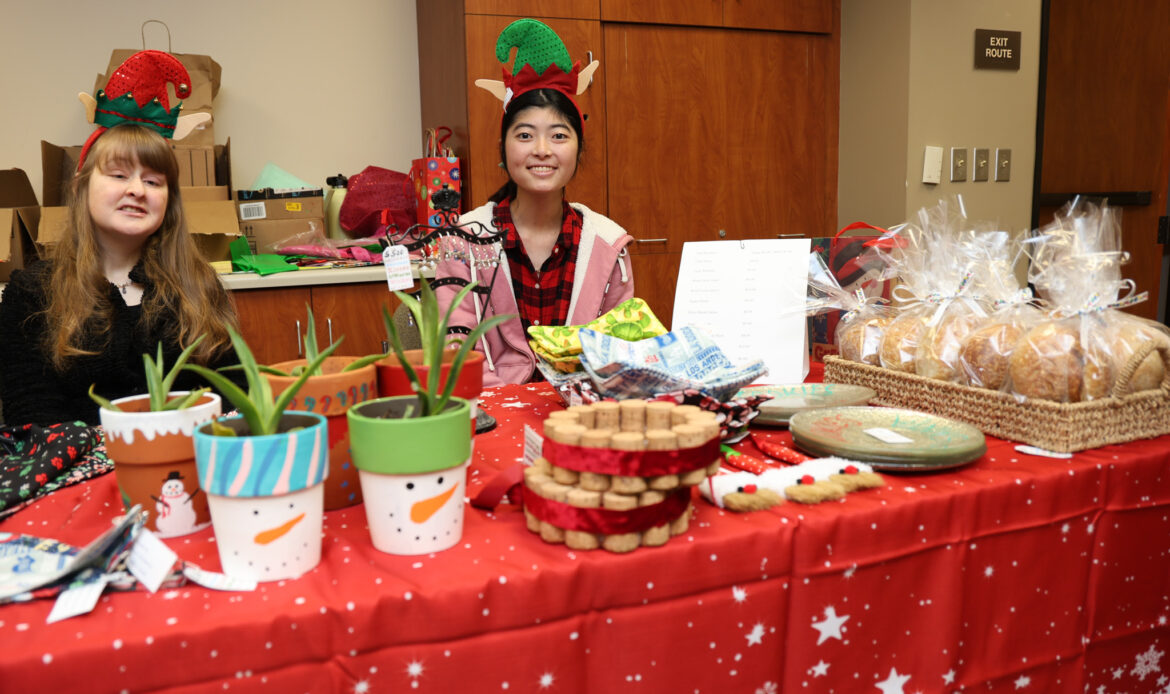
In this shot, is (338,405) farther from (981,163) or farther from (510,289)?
(981,163)

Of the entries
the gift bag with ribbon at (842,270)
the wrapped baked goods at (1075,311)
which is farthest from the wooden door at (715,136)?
the wrapped baked goods at (1075,311)

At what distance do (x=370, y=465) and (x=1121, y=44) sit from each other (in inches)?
165

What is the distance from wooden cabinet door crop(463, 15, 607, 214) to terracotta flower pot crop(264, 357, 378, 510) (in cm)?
205

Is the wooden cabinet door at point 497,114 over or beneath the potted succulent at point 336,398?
over

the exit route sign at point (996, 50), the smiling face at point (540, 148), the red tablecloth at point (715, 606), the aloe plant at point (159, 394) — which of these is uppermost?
the exit route sign at point (996, 50)

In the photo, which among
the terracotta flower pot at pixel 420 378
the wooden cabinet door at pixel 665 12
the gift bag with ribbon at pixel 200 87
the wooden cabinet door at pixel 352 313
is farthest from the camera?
the wooden cabinet door at pixel 665 12

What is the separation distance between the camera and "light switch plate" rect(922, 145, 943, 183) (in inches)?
132

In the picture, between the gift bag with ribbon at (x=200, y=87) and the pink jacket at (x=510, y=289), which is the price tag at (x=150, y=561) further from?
the gift bag with ribbon at (x=200, y=87)

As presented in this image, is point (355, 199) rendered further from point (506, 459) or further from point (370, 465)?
point (370, 465)

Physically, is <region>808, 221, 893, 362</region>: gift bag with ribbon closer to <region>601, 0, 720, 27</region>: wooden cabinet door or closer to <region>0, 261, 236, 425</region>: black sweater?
<region>0, 261, 236, 425</region>: black sweater

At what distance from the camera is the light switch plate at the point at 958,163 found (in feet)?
11.2

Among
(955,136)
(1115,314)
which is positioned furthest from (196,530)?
(955,136)

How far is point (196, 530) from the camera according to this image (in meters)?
0.85

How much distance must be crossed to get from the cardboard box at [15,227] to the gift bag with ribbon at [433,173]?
119cm
